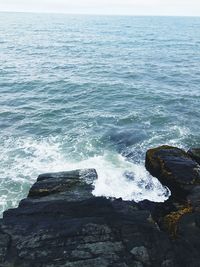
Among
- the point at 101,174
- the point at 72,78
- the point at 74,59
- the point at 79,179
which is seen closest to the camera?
the point at 79,179

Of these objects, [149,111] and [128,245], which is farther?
[149,111]

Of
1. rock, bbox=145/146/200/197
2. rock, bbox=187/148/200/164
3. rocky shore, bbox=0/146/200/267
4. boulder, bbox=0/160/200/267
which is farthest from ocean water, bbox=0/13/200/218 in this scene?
boulder, bbox=0/160/200/267

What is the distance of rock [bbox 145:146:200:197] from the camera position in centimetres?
1830

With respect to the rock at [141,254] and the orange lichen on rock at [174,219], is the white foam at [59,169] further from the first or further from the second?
the rock at [141,254]

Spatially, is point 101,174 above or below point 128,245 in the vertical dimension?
below

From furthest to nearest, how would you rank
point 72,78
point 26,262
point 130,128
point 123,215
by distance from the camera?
point 72,78 < point 130,128 < point 123,215 < point 26,262

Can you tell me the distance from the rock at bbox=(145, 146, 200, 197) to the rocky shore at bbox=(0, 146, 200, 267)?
8 cm

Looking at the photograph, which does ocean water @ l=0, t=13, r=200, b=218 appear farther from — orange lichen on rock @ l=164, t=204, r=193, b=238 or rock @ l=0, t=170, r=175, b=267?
rock @ l=0, t=170, r=175, b=267

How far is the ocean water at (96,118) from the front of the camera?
2389 cm

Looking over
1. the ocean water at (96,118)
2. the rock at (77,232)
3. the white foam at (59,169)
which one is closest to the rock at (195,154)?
the white foam at (59,169)

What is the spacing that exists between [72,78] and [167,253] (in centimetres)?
3994

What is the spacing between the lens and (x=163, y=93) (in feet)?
141

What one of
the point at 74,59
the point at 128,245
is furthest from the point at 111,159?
the point at 74,59

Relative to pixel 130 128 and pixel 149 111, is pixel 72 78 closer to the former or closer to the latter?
pixel 149 111
